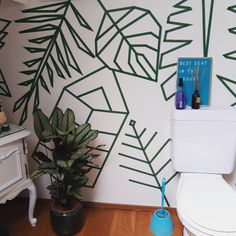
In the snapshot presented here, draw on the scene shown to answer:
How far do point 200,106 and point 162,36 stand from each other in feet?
1.71

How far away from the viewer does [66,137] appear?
1325 millimetres

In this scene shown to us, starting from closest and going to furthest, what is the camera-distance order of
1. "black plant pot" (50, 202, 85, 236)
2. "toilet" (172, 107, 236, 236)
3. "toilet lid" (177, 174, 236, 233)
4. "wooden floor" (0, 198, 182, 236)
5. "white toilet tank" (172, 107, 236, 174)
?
1. "toilet lid" (177, 174, 236, 233)
2. "toilet" (172, 107, 236, 236)
3. "white toilet tank" (172, 107, 236, 174)
4. "black plant pot" (50, 202, 85, 236)
5. "wooden floor" (0, 198, 182, 236)

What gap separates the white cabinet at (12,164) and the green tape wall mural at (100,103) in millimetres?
409

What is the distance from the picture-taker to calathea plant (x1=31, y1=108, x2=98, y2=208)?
1.31 meters

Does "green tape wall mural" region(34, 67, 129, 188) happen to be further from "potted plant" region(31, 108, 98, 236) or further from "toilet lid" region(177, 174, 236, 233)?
"toilet lid" region(177, 174, 236, 233)

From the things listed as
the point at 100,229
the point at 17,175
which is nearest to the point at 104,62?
the point at 17,175

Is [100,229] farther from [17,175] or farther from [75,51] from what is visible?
[75,51]

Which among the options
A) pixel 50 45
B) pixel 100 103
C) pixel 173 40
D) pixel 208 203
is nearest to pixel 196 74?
pixel 173 40

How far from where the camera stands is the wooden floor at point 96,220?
1549mm

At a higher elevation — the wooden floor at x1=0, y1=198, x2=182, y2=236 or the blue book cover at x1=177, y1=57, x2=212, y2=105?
the blue book cover at x1=177, y1=57, x2=212, y2=105

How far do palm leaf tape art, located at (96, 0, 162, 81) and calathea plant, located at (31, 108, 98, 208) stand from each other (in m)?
0.48

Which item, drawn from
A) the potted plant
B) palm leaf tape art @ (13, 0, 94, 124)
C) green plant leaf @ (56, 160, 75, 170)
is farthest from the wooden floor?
palm leaf tape art @ (13, 0, 94, 124)

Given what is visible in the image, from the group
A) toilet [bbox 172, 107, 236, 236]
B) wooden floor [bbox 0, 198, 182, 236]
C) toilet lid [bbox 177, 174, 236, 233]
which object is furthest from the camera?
wooden floor [bbox 0, 198, 182, 236]

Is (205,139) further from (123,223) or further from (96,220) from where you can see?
(96,220)
